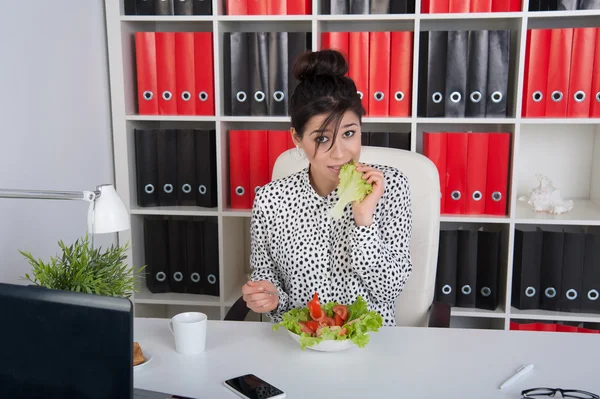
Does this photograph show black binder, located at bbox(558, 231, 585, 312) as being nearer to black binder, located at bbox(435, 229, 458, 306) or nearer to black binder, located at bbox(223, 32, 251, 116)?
black binder, located at bbox(435, 229, 458, 306)

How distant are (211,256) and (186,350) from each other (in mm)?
1377

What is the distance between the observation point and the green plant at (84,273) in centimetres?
110

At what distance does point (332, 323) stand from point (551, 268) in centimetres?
151

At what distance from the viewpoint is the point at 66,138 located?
2160 mm

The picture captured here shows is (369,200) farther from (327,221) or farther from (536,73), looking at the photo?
(536,73)

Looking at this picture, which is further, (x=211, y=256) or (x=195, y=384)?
(x=211, y=256)

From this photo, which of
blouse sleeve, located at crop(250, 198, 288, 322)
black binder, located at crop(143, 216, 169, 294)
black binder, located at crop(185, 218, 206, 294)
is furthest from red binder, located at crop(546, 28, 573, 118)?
black binder, located at crop(143, 216, 169, 294)

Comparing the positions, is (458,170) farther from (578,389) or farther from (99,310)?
(99,310)

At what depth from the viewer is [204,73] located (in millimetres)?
2482

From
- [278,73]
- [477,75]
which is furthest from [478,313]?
[278,73]

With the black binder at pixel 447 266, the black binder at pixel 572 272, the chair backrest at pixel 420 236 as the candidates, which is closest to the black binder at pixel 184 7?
the chair backrest at pixel 420 236

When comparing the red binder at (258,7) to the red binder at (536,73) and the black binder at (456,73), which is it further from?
the red binder at (536,73)

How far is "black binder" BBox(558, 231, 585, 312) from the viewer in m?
2.39

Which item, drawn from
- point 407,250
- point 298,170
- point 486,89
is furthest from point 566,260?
point 298,170
